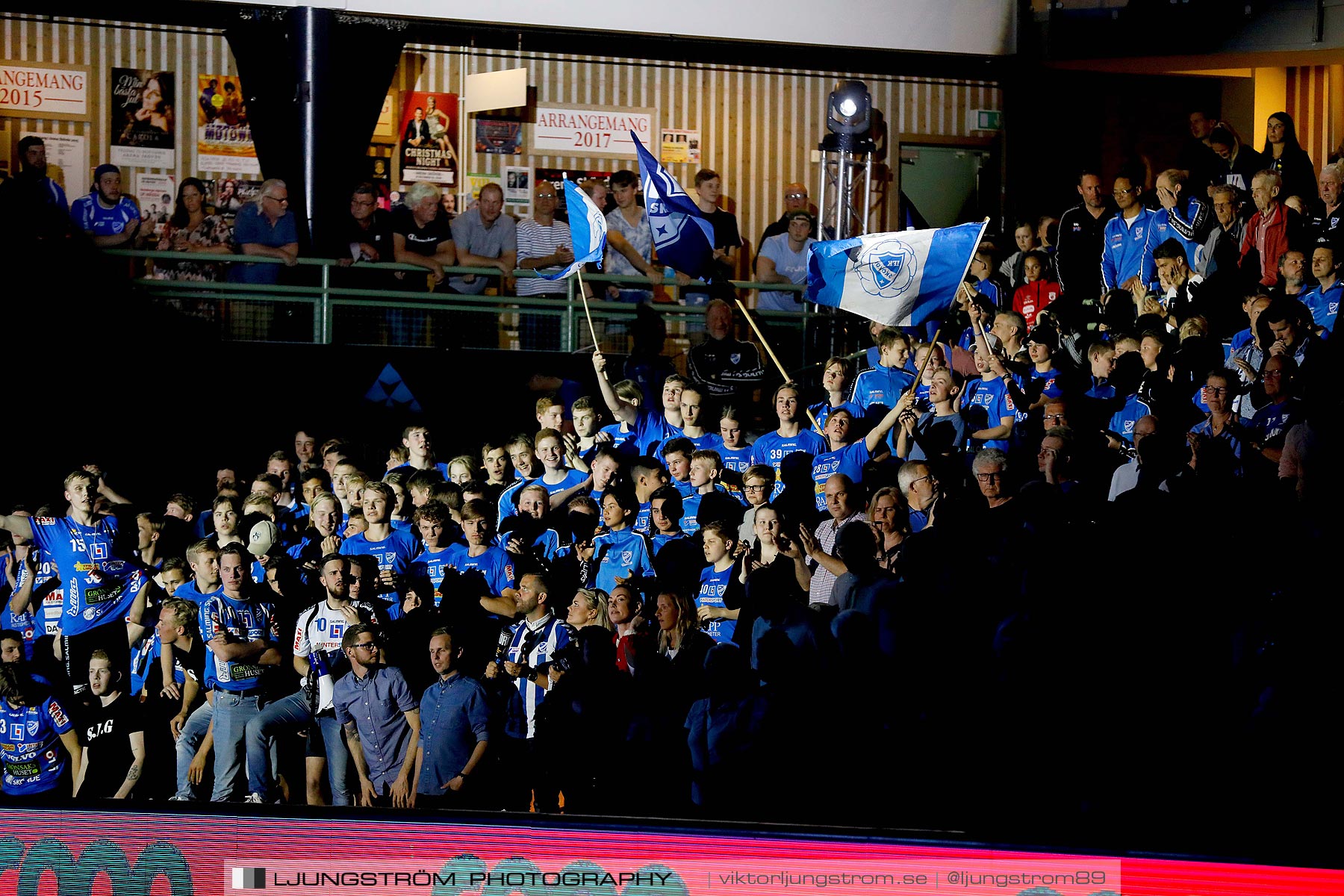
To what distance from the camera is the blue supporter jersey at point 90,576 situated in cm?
1129

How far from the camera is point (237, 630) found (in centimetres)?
1007

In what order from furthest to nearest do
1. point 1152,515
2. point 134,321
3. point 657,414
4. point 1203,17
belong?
point 1203,17
point 134,321
point 657,414
point 1152,515

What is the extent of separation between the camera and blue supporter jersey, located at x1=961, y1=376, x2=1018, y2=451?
11.5 metres

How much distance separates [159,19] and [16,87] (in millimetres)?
1587

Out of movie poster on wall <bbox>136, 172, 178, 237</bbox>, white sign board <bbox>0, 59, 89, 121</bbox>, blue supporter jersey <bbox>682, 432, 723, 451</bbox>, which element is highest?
white sign board <bbox>0, 59, 89, 121</bbox>

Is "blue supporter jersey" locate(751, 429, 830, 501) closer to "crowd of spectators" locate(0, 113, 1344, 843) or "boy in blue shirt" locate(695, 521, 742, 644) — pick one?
"crowd of spectators" locate(0, 113, 1344, 843)

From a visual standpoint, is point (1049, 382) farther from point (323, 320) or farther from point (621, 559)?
point (323, 320)

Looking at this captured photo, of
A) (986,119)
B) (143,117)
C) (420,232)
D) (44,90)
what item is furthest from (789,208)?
(44,90)

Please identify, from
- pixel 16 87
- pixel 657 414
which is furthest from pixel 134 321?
pixel 657 414

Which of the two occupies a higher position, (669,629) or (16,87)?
(16,87)

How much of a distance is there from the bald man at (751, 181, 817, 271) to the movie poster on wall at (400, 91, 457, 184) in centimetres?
347

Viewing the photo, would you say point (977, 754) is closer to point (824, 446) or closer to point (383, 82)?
point (824, 446)

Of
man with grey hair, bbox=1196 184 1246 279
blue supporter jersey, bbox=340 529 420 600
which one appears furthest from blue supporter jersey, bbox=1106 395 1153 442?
blue supporter jersey, bbox=340 529 420 600

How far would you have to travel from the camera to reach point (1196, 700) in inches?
291
